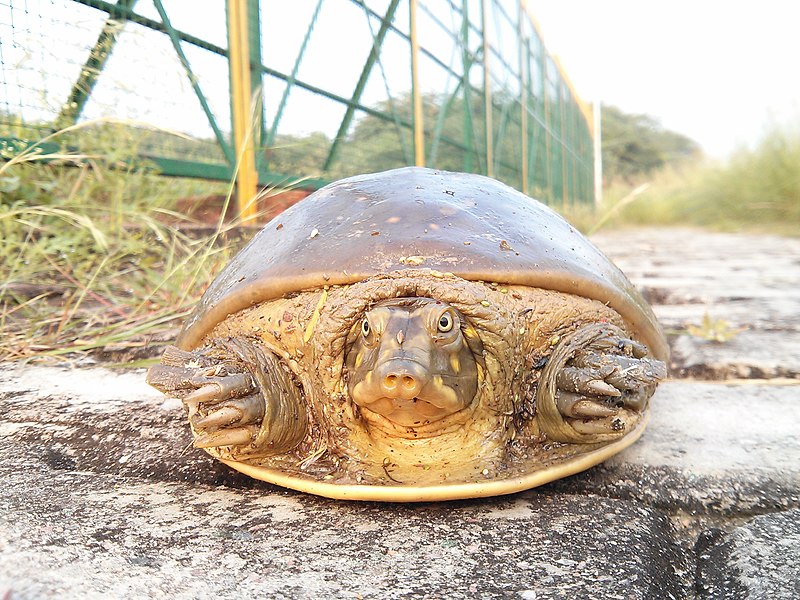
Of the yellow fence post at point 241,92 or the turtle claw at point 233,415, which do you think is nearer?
the turtle claw at point 233,415

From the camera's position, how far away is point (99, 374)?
6.13 feet

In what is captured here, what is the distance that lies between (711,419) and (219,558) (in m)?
1.18

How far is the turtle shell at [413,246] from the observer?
4.15 feet

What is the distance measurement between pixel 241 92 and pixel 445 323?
2.61m

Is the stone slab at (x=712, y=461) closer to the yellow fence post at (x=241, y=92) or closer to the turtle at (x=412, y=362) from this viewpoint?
the turtle at (x=412, y=362)

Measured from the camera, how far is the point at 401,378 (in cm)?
106

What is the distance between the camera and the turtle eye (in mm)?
1160

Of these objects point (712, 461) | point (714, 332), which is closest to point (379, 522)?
point (712, 461)

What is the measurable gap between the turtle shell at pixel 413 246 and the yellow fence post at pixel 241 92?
6.04ft

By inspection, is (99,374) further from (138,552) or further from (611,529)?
(611,529)

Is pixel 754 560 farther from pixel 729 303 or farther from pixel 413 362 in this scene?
pixel 729 303

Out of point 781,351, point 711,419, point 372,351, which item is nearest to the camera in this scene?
point 372,351

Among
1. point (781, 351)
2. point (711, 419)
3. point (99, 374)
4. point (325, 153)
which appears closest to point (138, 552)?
point (99, 374)

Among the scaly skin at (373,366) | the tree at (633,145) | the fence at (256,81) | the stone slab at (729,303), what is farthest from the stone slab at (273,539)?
the tree at (633,145)
